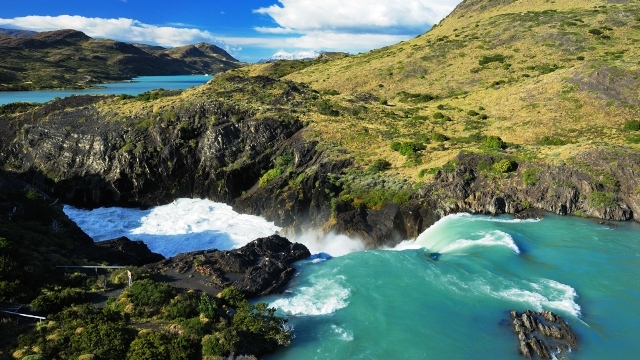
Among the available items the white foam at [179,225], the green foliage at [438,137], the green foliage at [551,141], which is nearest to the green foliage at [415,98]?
the green foliage at [438,137]

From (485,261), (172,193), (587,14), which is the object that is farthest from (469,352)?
(587,14)

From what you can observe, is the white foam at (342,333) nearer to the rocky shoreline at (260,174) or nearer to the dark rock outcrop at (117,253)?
the rocky shoreline at (260,174)

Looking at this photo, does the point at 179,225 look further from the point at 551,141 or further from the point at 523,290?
the point at 551,141

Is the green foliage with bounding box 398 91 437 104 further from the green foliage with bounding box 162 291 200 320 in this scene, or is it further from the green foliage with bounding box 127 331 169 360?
the green foliage with bounding box 127 331 169 360

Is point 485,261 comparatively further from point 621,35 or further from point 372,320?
point 621,35

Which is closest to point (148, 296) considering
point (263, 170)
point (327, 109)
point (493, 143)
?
point (263, 170)

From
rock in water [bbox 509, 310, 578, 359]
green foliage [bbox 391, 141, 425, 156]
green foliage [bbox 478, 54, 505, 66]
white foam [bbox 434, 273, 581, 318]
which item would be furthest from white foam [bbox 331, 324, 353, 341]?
green foliage [bbox 478, 54, 505, 66]

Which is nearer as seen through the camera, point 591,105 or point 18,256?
point 18,256
